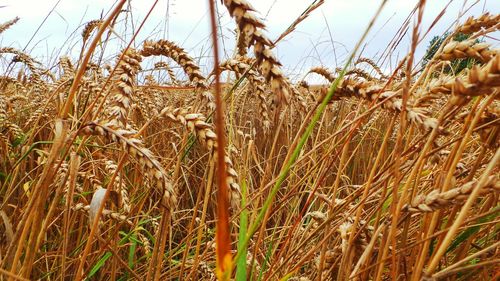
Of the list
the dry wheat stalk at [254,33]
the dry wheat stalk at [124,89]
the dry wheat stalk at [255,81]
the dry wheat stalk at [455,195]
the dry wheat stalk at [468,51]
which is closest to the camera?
the dry wheat stalk at [254,33]

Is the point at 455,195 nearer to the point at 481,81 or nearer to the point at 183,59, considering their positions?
the point at 481,81

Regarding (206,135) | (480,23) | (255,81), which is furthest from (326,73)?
(206,135)

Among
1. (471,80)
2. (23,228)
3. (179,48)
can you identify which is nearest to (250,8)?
(471,80)

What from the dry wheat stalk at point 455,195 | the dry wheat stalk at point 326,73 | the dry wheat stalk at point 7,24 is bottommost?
the dry wheat stalk at point 455,195

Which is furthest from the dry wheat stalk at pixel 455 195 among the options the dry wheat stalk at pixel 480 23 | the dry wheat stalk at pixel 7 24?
the dry wheat stalk at pixel 7 24

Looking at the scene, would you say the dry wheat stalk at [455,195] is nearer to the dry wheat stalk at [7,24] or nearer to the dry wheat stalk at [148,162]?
the dry wheat stalk at [148,162]

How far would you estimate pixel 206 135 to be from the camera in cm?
66

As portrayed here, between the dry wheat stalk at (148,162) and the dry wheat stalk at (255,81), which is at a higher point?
the dry wheat stalk at (255,81)

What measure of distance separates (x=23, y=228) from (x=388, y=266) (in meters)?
0.83

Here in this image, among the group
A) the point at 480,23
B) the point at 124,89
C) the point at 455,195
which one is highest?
the point at 480,23

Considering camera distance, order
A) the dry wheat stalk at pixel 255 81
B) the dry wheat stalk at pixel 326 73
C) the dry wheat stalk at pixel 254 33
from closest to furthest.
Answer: the dry wheat stalk at pixel 254 33
the dry wheat stalk at pixel 255 81
the dry wheat stalk at pixel 326 73

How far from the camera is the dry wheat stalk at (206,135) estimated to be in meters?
0.63

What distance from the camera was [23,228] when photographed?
0.86 metres

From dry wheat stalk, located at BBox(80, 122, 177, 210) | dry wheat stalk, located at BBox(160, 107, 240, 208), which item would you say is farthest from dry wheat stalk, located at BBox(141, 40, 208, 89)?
dry wheat stalk, located at BBox(80, 122, 177, 210)
